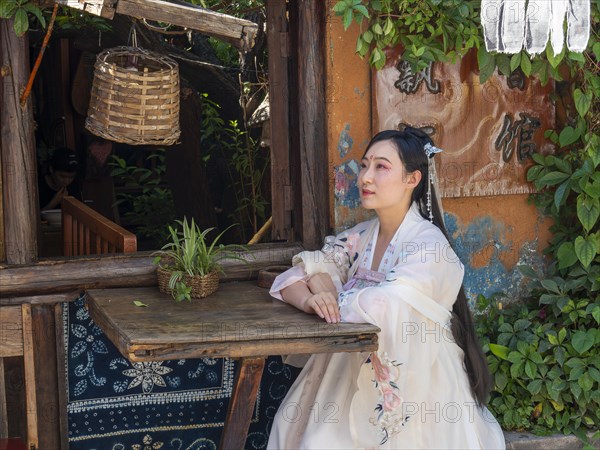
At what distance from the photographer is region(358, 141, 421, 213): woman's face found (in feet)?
13.3

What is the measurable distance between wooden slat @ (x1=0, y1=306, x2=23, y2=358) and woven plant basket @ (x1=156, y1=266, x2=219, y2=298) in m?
0.69

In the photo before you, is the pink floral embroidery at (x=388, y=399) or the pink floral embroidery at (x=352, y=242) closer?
the pink floral embroidery at (x=388, y=399)

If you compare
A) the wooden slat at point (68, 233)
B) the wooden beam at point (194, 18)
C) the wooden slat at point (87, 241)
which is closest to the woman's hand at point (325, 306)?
the wooden beam at point (194, 18)

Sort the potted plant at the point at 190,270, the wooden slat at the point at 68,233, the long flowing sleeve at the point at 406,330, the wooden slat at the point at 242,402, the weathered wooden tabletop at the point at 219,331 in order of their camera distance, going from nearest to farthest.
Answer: the weathered wooden tabletop at the point at 219,331 → the wooden slat at the point at 242,402 → the long flowing sleeve at the point at 406,330 → the potted plant at the point at 190,270 → the wooden slat at the point at 68,233

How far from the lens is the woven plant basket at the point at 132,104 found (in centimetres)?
431

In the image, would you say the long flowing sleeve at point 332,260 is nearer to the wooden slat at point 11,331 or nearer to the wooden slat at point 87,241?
the wooden slat at point 11,331

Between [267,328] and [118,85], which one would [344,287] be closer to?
[267,328]

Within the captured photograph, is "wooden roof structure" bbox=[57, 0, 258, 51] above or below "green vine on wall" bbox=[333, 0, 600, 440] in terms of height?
above

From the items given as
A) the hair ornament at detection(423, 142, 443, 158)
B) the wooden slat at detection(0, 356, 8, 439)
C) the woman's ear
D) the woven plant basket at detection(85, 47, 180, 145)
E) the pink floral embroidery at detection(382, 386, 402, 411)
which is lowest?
the wooden slat at detection(0, 356, 8, 439)

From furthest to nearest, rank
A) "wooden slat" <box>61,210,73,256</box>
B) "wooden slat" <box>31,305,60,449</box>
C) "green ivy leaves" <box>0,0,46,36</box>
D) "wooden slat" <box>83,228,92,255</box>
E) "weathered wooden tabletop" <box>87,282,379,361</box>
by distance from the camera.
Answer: "wooden slat" <box>61,210,73,256</box> < "wooden slat" <box>83,228,92,255</box> < "wooden slat" <box>31,305,60,449</box> < "green ivy leaves" <box>0,0,46,36</box> < "weathered wooden tabletop" <box>87,282,379,361</box>

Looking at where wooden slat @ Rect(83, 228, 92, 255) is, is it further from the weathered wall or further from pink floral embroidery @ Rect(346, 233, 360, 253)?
pink floral embroidery @ Rect(346, 233, 360, 253)

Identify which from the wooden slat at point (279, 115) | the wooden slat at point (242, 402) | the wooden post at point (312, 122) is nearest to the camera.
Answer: the wooden slat at point (242, 402)

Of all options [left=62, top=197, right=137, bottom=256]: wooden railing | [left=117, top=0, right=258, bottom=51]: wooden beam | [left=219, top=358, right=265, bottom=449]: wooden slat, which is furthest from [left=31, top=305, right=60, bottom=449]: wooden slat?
[left=117, top=0, right=258, bottom=51]: wooden beam

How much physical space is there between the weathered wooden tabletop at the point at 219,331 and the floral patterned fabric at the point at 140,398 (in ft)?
1.41
